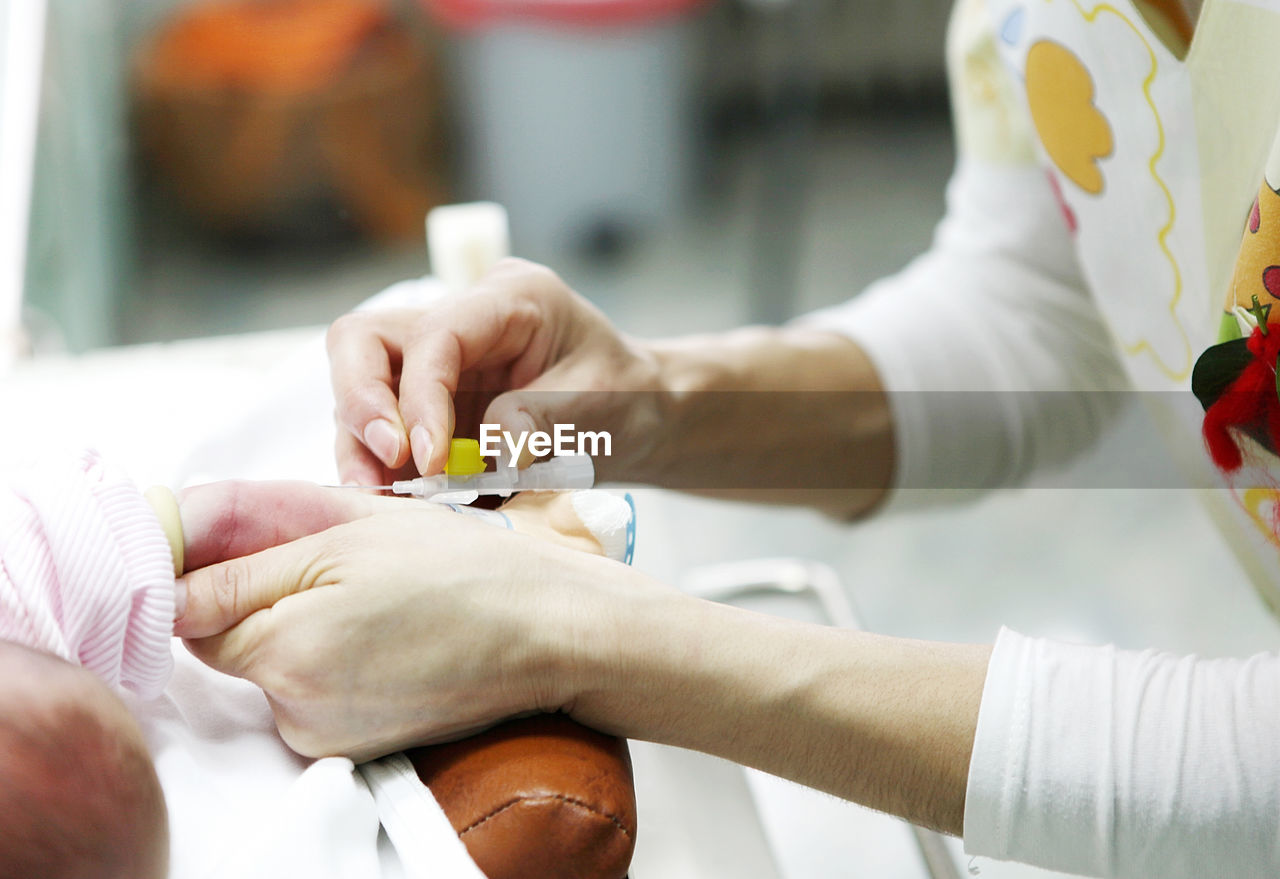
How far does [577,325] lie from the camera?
67cm

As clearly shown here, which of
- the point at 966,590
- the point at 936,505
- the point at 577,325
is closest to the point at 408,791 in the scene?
the point at 577,325

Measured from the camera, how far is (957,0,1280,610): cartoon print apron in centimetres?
53

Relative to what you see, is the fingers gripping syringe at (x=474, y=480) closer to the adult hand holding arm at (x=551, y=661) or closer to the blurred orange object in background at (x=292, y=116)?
the adult hand holding arm at (x=551, y=661)

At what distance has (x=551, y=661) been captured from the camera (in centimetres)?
47

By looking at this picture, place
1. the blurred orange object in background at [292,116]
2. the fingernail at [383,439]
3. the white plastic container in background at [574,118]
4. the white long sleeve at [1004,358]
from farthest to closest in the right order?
1. the white plastic container in background at [574,118]
2. the blurred orange object in background at [292,116]
3. the white long sleeve at [1004,358]
4. the fingernail at [383,439]

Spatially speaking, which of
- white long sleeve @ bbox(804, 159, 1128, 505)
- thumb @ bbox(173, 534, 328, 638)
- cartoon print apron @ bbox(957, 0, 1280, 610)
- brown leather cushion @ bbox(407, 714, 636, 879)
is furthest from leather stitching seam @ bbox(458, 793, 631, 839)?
white long sleeve @ bbox(804, 159, 1128, 505)

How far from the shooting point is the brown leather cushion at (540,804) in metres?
0.44

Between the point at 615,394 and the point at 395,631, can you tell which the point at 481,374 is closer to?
the point at 615,394

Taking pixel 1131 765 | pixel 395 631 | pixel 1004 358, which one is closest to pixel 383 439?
pixel 395 631

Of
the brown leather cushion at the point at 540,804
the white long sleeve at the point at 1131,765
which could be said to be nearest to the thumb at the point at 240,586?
the brown leather cushion at the point at 540,804

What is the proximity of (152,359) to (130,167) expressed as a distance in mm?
959

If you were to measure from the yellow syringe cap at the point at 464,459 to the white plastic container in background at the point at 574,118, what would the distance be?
1.45 m

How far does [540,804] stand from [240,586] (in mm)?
166

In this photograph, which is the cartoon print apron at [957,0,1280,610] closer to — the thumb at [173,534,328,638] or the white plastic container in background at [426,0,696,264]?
the thumb at [173,534,328,638]
